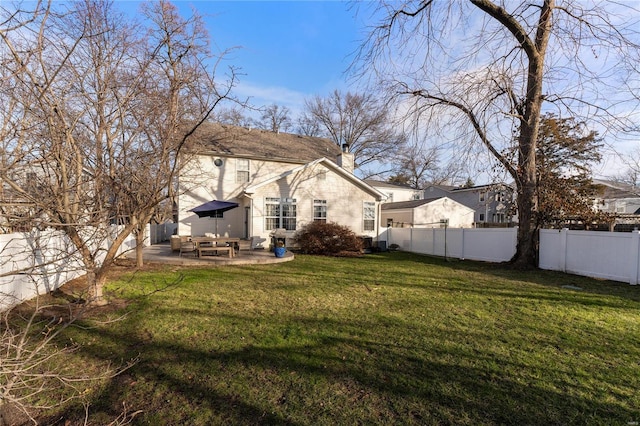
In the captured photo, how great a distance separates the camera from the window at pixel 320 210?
54.0 ft

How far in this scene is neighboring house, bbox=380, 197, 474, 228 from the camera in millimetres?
22891

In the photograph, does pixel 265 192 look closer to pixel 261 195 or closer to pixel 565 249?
pixel 261 195

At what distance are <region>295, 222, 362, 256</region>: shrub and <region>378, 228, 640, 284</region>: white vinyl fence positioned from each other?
13.5 feet

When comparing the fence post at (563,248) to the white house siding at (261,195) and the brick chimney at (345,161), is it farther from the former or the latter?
the brick chimney at (345,161)

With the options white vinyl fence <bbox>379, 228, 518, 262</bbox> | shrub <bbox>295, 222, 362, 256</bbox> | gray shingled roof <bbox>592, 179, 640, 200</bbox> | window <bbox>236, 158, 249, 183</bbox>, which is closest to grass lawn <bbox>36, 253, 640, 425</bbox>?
white vinyl fence <bbox>379, 228, 518, 262</bbox>

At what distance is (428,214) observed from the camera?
2322cm

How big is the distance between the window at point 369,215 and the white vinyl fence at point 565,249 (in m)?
3.31

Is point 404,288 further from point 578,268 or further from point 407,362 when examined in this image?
point 578,268

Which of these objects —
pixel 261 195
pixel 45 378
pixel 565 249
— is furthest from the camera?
pixel 261 195

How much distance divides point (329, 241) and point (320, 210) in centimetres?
251

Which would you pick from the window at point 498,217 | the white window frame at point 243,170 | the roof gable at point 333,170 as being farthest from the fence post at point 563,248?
the window at point 498,217

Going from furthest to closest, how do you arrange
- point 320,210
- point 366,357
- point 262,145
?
point 262,145 < point 320,210 < point 366,357

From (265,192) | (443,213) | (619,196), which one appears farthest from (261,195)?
(619,196)

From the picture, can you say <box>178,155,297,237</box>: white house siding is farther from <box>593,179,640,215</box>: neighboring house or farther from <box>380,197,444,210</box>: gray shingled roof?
<box>593,179,640,215</box>: neighboring house
